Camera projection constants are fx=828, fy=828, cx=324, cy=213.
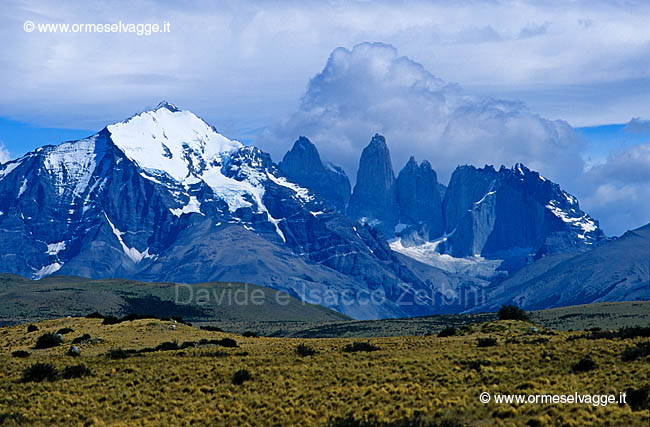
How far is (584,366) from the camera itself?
53.6 meters

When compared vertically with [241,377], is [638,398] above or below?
below

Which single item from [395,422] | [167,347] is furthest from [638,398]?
[167,347]

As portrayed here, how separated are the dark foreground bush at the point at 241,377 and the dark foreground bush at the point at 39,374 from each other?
44.3ft

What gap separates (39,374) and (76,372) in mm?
2587

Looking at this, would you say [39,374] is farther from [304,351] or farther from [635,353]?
[635,353]

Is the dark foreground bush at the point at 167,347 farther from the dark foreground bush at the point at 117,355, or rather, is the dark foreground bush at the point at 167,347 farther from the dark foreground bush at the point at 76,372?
the dark foreground bush at the point at 76,372

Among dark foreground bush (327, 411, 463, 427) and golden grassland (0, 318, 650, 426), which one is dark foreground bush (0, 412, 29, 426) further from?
dark foreground bush (327, 411, 463, 427)

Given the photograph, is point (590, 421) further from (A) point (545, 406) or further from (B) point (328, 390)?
(B) point (328, 390)

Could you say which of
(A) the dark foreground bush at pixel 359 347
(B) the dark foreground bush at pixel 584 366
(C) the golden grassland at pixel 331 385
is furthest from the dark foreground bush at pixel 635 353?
(A) the dark foreground bush at pixel 359 347

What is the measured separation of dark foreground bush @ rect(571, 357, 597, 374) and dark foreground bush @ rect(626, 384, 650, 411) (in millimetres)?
7253

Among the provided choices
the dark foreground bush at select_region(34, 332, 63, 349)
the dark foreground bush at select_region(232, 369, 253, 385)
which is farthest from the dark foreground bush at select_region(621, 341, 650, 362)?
the dark foreground bush at select_region(34, 332, 63, 349)

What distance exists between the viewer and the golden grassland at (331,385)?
152 feet

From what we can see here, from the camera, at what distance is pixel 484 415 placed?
44.4 metres

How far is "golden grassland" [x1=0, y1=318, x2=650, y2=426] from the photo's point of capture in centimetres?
4644
